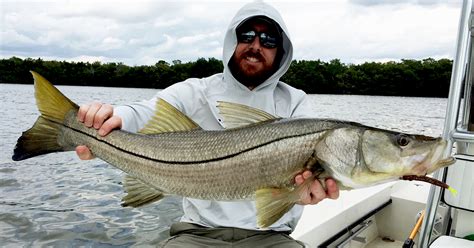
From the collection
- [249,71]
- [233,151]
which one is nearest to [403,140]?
[233,151]

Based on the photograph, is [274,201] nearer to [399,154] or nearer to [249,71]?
[399,154]

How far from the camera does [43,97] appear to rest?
2354 millimetres

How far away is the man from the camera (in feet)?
10.2

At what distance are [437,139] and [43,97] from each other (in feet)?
6.60

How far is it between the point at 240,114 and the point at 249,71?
3.23 ft

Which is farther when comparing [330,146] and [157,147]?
[157,147]

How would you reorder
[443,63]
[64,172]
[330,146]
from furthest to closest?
[443,63] < [64,172] < [330,146]

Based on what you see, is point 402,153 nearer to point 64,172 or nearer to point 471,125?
point 471,125

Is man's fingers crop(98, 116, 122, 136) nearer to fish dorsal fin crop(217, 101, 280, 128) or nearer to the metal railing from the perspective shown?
fish dorsal fin crop(217, 101, 280, 128)

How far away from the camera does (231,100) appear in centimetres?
338

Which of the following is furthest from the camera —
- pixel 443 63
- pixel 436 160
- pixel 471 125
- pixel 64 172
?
pixel 443 63

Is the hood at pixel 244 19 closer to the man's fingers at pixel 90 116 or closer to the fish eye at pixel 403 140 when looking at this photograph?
the man's fingers at pixel 90 116

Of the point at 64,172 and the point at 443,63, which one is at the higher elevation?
the point at 443,63

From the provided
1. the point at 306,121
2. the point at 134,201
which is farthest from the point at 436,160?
the point at 134,201
